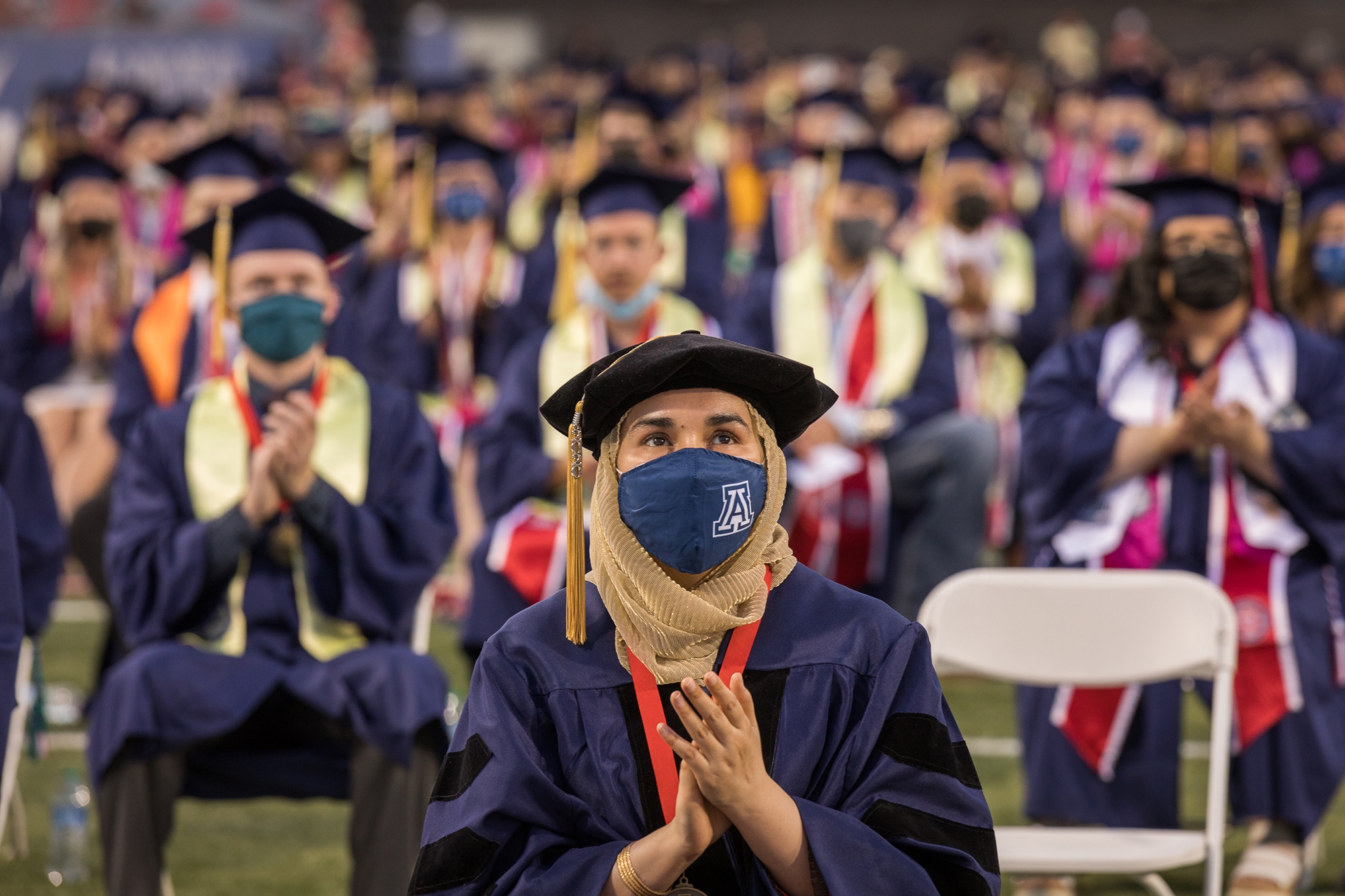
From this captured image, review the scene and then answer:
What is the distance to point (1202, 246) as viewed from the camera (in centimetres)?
497

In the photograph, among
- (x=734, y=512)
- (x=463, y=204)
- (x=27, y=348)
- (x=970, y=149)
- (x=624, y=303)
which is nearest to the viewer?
(x=734, y=512)

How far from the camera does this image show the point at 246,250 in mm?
4750

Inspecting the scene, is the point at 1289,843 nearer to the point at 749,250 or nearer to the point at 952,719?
the point at 952,719

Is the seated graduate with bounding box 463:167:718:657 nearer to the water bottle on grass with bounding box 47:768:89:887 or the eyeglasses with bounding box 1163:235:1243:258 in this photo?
the water bottle on grass with bounding box 47:768:89:887

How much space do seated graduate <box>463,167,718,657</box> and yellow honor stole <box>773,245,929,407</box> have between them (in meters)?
0.75

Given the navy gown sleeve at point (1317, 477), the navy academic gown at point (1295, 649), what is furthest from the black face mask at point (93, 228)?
the navy gown sleeve at point (1317, 477)

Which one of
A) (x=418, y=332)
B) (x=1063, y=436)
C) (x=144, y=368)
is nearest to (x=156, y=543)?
(x=144, y=368)

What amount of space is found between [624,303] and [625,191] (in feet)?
1.49

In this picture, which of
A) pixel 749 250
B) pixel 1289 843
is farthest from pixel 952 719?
pixel 749 250

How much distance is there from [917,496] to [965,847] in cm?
401

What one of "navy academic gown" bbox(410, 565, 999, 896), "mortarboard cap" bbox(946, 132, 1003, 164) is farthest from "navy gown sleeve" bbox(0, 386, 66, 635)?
"mortarboard cap" bbox(946, 132, 1003, 164)

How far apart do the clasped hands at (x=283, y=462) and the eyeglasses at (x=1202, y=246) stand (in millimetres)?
2457

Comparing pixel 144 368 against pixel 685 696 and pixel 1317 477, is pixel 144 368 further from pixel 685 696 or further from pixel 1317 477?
pixel 685 696

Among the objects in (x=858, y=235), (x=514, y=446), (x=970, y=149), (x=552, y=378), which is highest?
(x=970, y=149)
